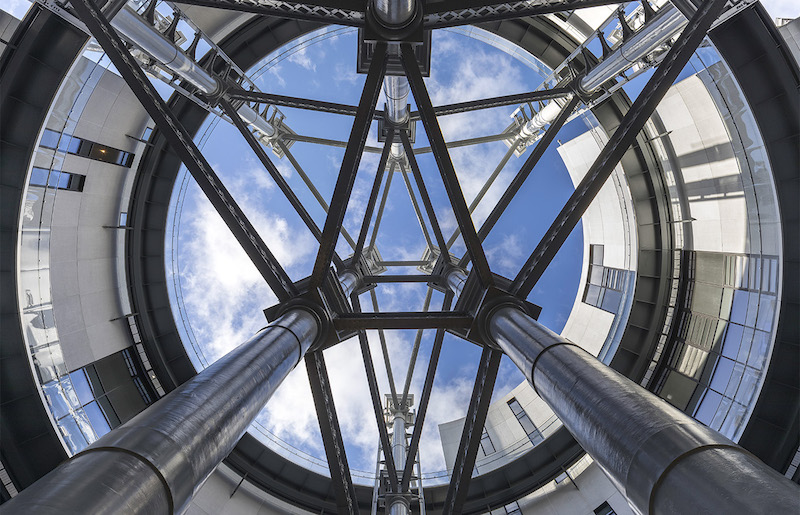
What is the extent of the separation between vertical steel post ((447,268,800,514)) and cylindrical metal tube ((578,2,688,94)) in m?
10.5

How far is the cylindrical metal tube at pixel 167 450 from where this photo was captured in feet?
13.3

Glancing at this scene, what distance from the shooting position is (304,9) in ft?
31.6

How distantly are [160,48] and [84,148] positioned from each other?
6766 mm

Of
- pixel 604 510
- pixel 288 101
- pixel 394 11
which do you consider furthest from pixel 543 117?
pixel 604 510

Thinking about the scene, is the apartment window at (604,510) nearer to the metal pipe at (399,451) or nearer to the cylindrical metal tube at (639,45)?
the metal pipe at (399,451)

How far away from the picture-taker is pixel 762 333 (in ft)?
50.1

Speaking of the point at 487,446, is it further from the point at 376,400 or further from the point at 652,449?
the point at 652,449

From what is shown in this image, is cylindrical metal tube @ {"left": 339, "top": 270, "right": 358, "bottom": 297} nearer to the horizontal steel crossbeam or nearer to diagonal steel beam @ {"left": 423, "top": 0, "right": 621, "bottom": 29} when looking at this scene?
the horizontal steel crossbeam

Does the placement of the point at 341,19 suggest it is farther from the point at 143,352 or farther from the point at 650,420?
the point at 143,352

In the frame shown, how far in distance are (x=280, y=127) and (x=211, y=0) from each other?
1326 cm

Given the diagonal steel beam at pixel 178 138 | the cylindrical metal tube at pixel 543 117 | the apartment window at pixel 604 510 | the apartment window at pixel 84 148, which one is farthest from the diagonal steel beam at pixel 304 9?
the apartment window at pixel 604 510

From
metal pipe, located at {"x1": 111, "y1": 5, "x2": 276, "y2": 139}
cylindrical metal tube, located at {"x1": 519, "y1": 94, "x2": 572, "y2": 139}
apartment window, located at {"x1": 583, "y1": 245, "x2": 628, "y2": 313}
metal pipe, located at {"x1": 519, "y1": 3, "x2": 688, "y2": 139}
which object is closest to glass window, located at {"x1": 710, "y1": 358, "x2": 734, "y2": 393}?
apartment window, located at {"x1": 583, "y1": 245, "x2": 628, "y2": 313}

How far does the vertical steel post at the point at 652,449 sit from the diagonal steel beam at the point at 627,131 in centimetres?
289

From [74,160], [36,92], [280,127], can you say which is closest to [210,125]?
[280,127]
